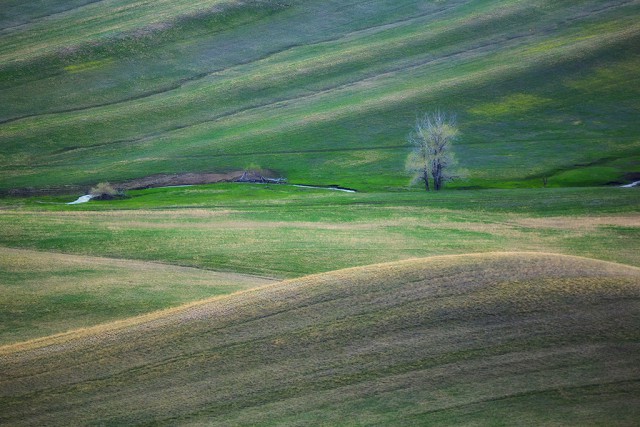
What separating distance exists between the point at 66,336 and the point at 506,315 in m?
18.6

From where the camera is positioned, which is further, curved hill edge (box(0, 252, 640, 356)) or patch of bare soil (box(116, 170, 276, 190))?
patch of bare soil (box(116, 170, 276, 190))

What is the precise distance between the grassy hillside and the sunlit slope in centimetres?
5303

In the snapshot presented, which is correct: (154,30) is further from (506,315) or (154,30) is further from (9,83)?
(506,315)

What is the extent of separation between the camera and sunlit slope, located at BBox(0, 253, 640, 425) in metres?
26.0

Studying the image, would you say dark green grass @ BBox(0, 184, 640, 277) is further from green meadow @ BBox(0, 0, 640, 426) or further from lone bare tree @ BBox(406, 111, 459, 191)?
lone bare tree @ BBox(406, 111, 459, 191)

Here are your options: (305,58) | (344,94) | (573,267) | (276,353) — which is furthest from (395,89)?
(276,353)

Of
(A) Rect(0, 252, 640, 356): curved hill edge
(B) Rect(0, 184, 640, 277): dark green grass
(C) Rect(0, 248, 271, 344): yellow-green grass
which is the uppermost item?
(A) Rect(0, 252, 640, 356): curved hill edge

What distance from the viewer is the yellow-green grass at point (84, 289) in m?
36.8

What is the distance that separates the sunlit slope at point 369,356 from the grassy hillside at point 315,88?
53.0 meters

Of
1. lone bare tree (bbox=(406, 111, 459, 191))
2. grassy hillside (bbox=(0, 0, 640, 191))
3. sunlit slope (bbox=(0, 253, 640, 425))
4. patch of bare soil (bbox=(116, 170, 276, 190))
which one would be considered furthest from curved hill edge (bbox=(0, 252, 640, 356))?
patch of bare soil (bbox=(116, 170, 276, 190))

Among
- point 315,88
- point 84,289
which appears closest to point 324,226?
point 84,289

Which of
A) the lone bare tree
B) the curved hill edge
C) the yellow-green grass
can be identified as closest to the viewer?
the curved hill edge

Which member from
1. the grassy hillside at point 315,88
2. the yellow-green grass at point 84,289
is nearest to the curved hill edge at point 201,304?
the yellow-green grass at point 84,289

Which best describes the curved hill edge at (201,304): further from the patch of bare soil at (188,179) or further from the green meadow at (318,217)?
the patch of bare soil at (188,179)
